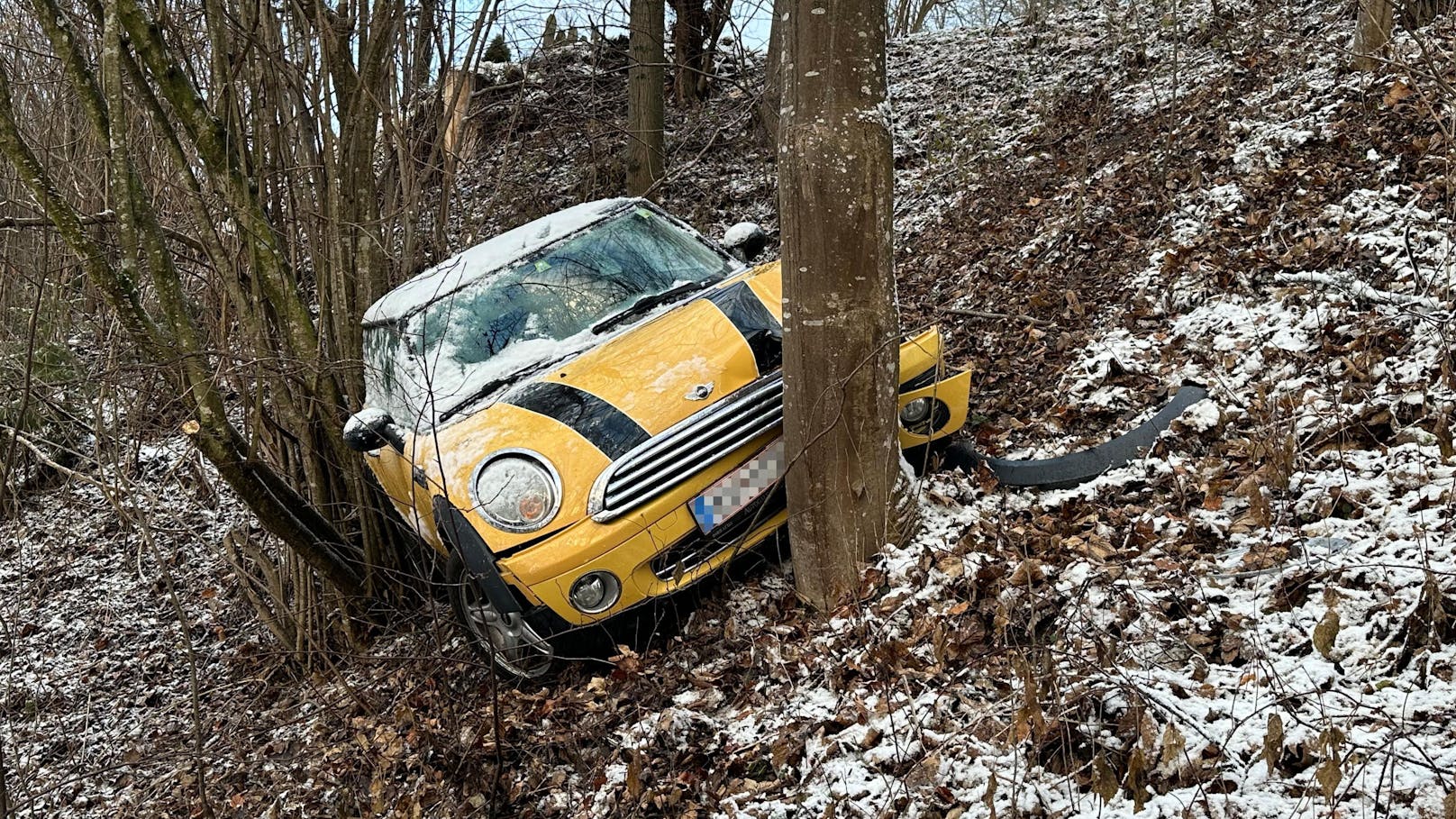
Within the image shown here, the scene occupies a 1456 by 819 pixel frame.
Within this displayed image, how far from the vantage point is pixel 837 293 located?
4.10 meters

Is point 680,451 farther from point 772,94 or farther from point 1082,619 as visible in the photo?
point 772,94

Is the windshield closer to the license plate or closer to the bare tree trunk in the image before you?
the license plate

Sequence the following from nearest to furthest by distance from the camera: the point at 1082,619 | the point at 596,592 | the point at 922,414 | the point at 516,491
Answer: the point at 1082,619
the point at 596,592
the point at 516,491
the point at 922,414

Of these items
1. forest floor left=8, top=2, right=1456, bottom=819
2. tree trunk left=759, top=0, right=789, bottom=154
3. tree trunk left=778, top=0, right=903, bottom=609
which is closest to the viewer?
forest floor left=8, top=2, right=1456, bottom=819

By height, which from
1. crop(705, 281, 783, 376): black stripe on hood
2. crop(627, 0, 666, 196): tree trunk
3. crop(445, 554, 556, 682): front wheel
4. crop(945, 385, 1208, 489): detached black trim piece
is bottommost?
crop(445, 554, 556, 682): front wheel

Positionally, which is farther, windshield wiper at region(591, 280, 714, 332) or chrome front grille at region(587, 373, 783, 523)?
windshield wiper at region(591, 280, 714, 332)

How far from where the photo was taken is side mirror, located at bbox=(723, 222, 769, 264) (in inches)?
246

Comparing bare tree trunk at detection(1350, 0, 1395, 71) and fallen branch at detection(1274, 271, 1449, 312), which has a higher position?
bare tree trunk at detection(1350, 0, 1395, 71)

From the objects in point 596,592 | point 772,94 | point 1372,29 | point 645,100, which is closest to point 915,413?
point 596,592

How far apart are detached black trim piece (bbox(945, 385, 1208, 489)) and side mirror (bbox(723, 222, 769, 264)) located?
6.82 ft

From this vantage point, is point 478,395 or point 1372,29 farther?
point 1372,29

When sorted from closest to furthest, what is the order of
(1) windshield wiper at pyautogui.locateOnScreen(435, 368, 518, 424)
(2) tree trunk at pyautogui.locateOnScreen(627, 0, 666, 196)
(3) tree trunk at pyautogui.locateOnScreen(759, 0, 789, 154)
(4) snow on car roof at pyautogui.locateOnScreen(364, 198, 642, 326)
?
(1) windshield wiper at pyautogui.locateOnScreen(435, 368, 518, 424)
(4) snow on car roof at pyautogui.locateOnScreen(364, 198, 642, 326)
(3) tree trunk at pyautogui.locateOnScreen(759, 0, 789, 154)
(2) tree trunk at pyautogui.locateOnScreen(627, 0, 666, 196)

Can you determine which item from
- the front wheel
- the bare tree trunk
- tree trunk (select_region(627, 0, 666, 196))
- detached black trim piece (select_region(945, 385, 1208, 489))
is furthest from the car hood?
tree trunk (select_region(627, 0, 666, 196))

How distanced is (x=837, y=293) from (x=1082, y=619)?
1.51 metres
